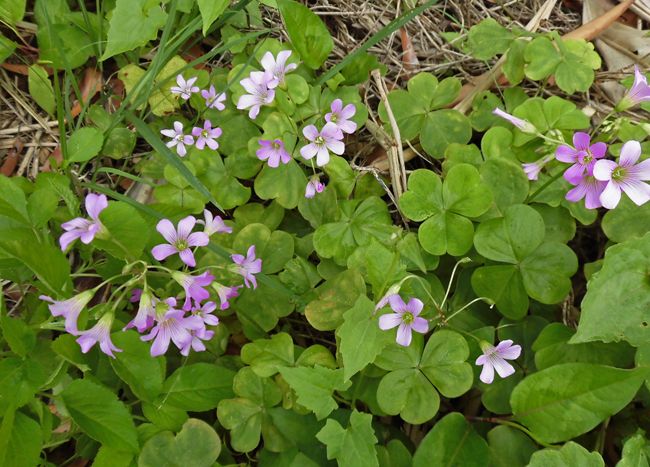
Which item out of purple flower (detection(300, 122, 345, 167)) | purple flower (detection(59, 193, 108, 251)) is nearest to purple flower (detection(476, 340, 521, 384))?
purple flower (detection(300, 122, 345, 167))

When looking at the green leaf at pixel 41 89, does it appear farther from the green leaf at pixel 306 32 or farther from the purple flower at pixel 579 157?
the purple flower at pixel 579 157

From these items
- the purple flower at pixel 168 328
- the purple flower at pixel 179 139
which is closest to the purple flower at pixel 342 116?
the purple flower at pixel 179 139

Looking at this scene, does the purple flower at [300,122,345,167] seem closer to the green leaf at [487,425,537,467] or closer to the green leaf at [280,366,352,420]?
the green leaf at [280,366,352,420]

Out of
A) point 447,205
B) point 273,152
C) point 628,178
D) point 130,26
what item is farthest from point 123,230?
point 628,178

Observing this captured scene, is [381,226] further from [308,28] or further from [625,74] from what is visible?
[625,74]

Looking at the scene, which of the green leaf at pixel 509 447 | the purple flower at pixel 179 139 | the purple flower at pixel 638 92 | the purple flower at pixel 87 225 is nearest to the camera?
the purple flower at pixel 87 225

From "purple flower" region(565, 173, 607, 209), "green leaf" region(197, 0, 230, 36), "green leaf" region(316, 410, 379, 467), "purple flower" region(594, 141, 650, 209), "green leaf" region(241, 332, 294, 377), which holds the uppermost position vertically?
"green leaf" region(197, 0, 230, 36)
